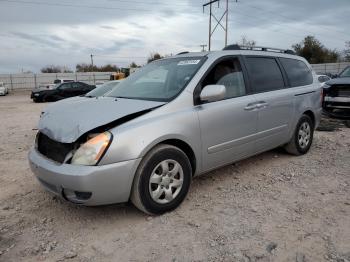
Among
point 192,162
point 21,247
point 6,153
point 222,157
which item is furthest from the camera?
point 6,153

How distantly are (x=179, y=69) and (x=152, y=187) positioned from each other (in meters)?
1.60

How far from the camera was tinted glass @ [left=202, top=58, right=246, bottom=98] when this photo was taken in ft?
13.8

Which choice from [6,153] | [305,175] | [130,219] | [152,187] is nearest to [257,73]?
[305,175]

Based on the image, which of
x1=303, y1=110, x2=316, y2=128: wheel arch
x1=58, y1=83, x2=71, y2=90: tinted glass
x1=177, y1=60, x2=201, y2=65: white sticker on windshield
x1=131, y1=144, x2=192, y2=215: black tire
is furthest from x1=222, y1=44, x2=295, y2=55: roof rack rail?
x1=58, y1=83, x2=71, y2=90: tinted glass

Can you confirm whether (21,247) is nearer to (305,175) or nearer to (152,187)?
(152,187)

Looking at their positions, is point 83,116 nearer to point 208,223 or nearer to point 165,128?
point 165,128

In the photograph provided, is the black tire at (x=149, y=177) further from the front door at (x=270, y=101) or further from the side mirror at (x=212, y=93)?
the front door at (x=270, y=101)

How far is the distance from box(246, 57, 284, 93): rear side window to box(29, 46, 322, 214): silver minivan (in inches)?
0.7

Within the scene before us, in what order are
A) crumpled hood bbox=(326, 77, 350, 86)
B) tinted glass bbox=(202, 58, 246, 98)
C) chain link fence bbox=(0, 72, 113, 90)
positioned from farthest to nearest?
chain link fence bbox=(0, 72, 113, 90) < crumpled hood bbox=(326, 77, 350, 86) < tinted glass bbox=(202, 58, 246, 98)

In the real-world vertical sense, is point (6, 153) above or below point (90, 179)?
below

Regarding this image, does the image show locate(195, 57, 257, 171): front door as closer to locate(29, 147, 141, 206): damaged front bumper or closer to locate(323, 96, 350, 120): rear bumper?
locate(29, 147, 141, 206): damaged front bumper

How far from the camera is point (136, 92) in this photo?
14.1 feet

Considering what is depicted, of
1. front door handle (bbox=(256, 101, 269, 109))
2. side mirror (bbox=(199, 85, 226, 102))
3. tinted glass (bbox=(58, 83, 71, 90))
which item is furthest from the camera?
tinted glass (bbox=(58, 83, 71, 90))

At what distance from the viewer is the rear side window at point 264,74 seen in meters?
4.71
